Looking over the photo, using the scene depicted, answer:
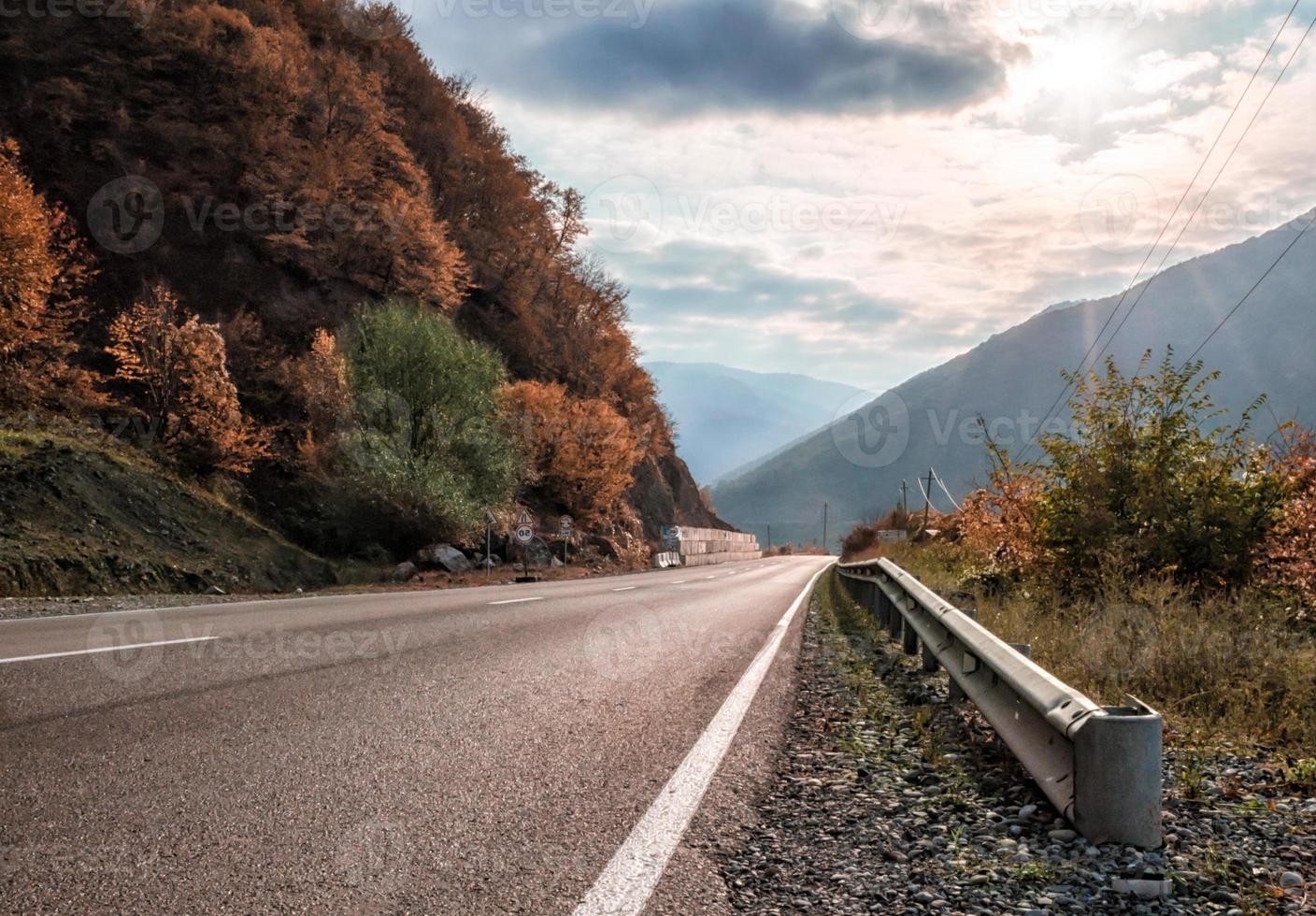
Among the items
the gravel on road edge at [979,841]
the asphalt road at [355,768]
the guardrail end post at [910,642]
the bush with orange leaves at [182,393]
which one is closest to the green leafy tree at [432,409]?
the bush with orange leaves at [182,393]

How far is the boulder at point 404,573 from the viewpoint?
27891 mm

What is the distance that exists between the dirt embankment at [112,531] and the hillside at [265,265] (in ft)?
10.5

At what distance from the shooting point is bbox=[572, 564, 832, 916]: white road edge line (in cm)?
268

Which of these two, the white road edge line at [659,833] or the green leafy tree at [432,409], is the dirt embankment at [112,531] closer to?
the green leafy tree at [432,409]

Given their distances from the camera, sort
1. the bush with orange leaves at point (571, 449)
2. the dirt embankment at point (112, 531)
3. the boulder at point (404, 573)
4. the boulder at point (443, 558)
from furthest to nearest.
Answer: the bush with orange leaves at point (571, 449) < the boulder at point (443, 558) < the boulder at point (404, 573) < the dirt embankment at point (112, 531)

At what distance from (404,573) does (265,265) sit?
66.8ft

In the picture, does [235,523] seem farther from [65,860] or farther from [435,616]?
[65,860]

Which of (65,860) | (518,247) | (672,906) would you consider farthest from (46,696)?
(518,247)

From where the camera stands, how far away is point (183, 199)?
1510 inches

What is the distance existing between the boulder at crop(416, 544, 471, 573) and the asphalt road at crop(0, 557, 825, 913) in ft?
72.2

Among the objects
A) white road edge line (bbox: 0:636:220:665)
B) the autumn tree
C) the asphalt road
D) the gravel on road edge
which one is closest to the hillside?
the autumn tree

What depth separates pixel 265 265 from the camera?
40.3 meters

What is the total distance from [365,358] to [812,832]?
33277 millimetres

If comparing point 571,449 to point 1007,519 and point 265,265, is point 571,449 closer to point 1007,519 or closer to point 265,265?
point 265,265
